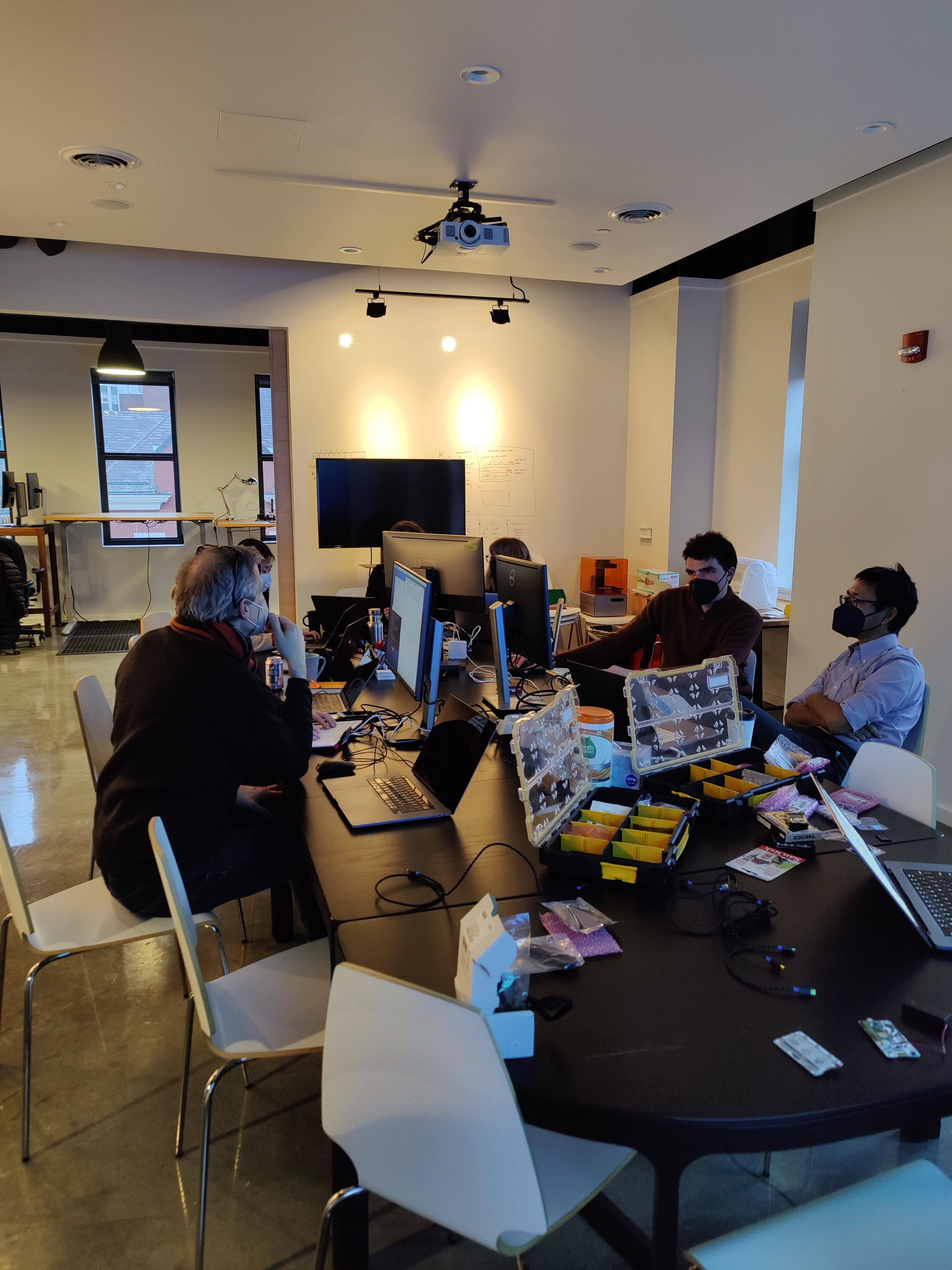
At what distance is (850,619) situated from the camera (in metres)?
3.11

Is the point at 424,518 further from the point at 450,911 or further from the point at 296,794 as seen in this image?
the point at 450,911

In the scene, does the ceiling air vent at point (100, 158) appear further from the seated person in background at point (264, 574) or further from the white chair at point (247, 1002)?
the white chair at point (247, 1002)

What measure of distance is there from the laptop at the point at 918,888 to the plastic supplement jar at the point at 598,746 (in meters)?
0.52

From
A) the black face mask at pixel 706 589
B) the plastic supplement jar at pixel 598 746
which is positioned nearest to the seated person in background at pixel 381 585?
the black face mask at pixel 706 589

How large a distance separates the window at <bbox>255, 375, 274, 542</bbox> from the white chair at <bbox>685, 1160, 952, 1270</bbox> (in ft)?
30.3

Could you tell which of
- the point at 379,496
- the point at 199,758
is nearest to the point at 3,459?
the point at 379,496

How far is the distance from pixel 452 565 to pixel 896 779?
1.94m

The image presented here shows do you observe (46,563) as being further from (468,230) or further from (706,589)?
(706,589)

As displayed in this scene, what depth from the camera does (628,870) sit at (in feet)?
5.59

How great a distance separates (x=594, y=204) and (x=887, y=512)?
2076 mm

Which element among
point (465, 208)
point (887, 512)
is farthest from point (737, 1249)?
point (465, 208)

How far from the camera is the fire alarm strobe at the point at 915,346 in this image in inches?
151

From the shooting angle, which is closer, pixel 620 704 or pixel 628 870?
pixel 628 870

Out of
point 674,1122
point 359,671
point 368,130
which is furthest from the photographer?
point 359,671
